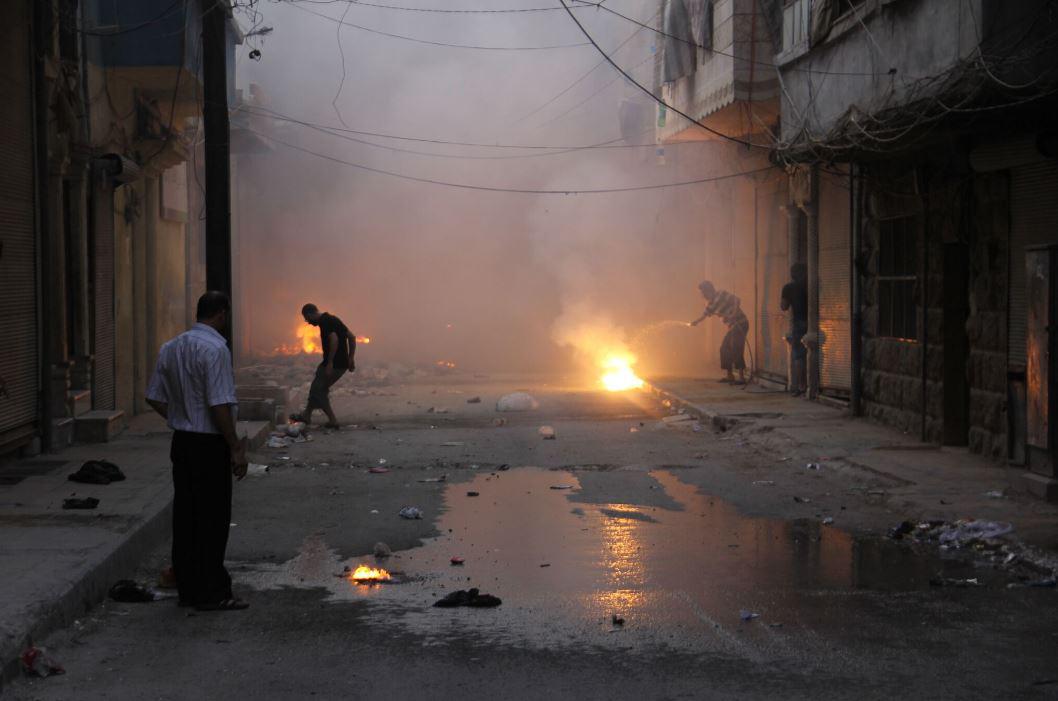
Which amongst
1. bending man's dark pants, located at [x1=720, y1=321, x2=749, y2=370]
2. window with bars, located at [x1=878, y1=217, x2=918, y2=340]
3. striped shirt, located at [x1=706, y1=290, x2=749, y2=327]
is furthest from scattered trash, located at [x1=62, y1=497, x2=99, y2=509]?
bending man's dark pants, located at [x1=720, y1=321, x2=749, y2=370]

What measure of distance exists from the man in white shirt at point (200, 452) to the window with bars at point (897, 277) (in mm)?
8859

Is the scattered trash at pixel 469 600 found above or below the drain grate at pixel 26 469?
below

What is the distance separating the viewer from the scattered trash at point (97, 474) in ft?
30.7

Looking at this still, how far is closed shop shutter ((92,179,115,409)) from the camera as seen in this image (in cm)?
1428

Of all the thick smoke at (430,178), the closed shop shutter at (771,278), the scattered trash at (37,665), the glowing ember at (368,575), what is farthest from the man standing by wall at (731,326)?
the scattered trash at (37,665)

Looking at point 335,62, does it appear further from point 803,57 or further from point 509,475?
point 509,475

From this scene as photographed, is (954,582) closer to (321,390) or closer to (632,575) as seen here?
(632,575)

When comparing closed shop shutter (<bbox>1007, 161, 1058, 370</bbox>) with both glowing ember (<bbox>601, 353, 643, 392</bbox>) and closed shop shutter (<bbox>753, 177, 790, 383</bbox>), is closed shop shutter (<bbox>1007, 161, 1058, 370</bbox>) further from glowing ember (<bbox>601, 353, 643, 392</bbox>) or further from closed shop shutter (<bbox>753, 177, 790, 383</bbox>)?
glowing ember (<bbox>601, 353, 643, 392</bbox>)

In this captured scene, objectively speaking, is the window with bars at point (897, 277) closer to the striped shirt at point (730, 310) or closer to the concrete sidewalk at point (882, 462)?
the concrete sidewalk at point (882, 462)

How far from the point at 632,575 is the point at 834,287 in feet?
33.5

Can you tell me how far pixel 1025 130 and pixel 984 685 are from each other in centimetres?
685

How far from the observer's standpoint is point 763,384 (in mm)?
19875

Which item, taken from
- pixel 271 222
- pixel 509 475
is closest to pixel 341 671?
pixel 509 475

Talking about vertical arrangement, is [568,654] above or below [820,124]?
below
